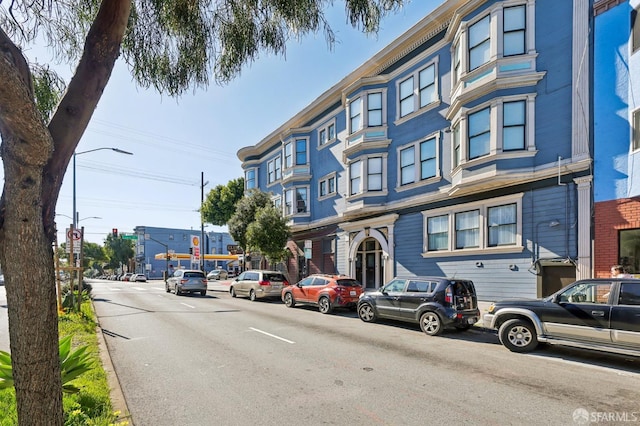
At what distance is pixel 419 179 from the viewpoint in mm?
17812

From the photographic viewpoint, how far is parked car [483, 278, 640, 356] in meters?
7.05

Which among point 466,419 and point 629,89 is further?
point 629,89

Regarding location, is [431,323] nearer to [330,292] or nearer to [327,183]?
[330,292]

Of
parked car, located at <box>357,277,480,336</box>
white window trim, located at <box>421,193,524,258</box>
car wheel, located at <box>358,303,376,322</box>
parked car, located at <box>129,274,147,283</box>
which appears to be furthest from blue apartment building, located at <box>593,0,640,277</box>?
parked car, located at <box>129,274,147,283</box>

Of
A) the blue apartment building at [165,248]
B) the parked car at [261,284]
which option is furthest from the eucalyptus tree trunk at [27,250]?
the blue apartment building at [165,248]

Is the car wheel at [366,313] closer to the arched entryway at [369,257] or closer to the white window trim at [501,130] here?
the white window trim at [501,130]

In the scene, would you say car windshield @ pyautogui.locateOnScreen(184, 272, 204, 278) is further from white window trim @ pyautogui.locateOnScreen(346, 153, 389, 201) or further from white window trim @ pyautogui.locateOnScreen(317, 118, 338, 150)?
white window trim @ pyautogui.locateOnScreen(317, 118, 338, 150)

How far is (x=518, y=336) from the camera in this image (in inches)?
332

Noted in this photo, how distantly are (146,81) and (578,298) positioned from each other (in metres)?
8.91

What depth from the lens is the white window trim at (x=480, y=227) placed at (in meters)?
13.4

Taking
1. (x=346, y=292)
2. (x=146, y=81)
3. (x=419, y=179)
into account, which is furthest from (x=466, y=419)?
(x=419, y=179)

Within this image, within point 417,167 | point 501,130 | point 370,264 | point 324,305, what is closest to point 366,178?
point 417,167

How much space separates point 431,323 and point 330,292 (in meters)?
4.86

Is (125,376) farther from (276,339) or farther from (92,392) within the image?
(276,339)
